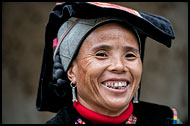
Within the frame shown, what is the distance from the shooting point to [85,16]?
2.09 metres

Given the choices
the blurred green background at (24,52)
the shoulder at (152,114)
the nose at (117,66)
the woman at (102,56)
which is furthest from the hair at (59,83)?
the blurred green background at (24,52)

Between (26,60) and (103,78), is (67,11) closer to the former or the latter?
(103,78)

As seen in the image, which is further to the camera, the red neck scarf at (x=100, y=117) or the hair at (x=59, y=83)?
the hair at (x=59, y=83)

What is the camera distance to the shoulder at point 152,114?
238 centimetres

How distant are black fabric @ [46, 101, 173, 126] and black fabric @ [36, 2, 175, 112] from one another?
10.5 inches

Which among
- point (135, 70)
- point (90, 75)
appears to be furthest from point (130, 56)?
point (90, 75)

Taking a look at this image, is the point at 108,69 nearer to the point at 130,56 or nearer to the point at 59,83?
the point at 130,56

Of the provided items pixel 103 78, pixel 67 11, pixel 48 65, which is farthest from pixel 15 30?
pixel 103 78

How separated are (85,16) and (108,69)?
1.61 ft

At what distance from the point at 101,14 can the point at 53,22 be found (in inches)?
20.6

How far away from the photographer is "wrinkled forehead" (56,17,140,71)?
6.86 ft

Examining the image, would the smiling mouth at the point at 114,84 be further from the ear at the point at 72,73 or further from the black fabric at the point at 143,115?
the black fabric at the point at 143,115

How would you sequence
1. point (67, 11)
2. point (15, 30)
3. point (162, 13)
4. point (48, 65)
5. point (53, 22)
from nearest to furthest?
point (67, 11) → point (53, 22) → point (48, 65) → point (15, 30) → point (162, 13)

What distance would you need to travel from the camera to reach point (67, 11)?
2.16m
